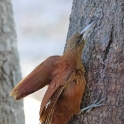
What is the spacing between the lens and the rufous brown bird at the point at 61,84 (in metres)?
1.35

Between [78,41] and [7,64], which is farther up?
[78,41]

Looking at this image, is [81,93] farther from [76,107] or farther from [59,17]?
[59,17]

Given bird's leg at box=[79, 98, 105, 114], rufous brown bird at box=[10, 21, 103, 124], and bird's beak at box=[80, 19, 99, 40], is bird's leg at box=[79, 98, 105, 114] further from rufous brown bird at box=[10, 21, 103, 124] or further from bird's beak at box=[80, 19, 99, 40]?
bird's beak at box=[80, 19, 99, 40]

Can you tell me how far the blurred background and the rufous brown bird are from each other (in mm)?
3397

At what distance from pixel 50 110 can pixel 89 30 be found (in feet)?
1.11

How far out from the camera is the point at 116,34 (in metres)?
1.41

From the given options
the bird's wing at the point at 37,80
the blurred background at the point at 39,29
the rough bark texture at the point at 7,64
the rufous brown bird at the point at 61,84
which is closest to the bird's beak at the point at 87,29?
the rufous brown bird at the point at 61,84

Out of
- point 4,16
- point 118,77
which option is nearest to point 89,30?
point 118,77

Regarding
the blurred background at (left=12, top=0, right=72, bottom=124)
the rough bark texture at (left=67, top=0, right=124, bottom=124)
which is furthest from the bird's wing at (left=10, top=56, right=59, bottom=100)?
the blurred background at (left=12, top=0, right=72, bottom=124)

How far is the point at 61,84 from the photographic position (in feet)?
4.43

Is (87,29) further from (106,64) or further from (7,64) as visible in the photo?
(7,64)

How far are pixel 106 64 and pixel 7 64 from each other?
1039 millimetres

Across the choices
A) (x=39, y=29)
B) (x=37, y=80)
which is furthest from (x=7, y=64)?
(x=39, y=29)

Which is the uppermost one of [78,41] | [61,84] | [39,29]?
[78,41]
